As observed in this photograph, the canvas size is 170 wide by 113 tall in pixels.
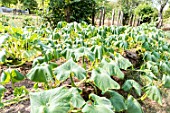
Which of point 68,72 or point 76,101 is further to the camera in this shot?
point 68,72

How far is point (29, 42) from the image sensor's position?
2.23 m

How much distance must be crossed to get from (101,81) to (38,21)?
684 centimetres

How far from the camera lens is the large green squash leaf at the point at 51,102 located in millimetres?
1039

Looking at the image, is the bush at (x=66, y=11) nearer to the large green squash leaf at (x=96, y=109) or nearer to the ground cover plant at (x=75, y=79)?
the ground cover plant at (x=75, y=79)

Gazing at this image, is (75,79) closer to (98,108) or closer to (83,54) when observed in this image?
(83,54)

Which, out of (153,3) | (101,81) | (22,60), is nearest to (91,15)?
(22,60)

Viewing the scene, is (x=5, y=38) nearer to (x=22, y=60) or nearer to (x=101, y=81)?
(x=22, y=60)

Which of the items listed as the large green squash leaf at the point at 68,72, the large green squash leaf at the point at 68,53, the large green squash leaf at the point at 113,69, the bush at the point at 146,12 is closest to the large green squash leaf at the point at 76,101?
the large green squash leaf at the point at 68,72

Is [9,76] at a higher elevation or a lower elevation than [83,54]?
lower

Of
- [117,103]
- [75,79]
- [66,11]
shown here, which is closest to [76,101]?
[117,103]

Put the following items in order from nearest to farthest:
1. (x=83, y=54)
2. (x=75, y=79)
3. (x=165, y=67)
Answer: (x=83, y=54)
(x=75, y=79)
(x=165, y=67)

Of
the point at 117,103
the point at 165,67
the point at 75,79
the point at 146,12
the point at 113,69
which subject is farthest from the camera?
the point at 146,12

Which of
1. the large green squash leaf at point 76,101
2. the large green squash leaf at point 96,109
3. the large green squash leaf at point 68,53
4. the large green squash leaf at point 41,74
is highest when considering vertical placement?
the large green squash leaf at point 68,53

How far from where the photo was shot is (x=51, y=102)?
108 cm
